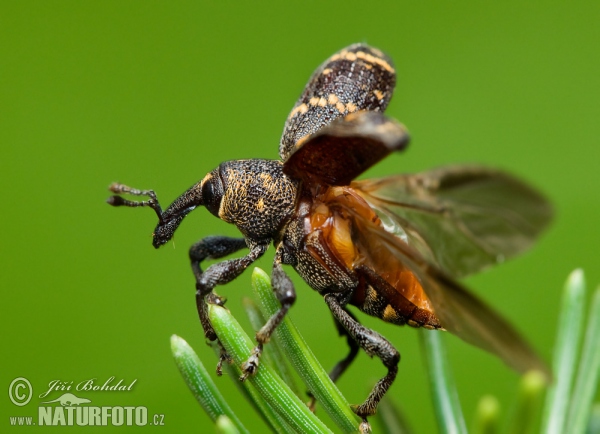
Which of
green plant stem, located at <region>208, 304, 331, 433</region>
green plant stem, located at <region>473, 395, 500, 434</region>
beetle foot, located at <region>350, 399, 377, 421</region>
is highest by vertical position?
green plant stem, located at <region>473, 395, 500, 434</region>

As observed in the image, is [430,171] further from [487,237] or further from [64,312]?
[64,312]

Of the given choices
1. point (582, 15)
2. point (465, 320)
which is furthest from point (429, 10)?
point (465, 320)

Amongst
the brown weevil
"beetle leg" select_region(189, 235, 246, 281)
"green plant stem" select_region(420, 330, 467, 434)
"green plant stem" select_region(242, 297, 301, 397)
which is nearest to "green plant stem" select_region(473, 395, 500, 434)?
the brown weevil

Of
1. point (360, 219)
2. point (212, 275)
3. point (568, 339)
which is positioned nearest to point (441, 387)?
point (568, 339)

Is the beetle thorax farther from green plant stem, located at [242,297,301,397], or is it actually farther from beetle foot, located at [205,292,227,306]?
green plant stem, located at [242,297,301,397]

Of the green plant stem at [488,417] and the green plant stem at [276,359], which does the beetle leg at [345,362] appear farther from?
the green plant stem at [488,417]

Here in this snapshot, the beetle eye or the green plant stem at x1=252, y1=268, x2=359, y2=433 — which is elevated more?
the beetle eye

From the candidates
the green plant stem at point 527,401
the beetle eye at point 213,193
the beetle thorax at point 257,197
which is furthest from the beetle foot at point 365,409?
the beetle eye at point 213,193
